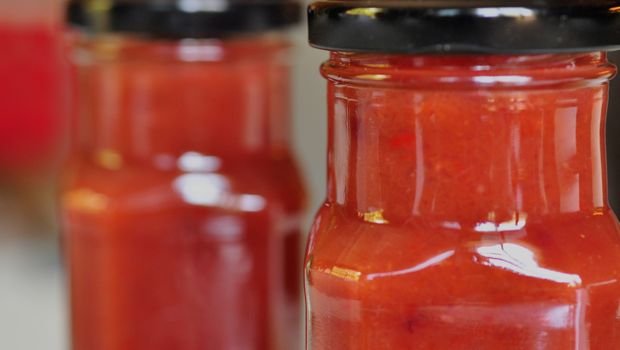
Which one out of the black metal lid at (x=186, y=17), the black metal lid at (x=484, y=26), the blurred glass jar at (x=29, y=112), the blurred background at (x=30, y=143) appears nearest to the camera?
the black metal lid at (x=484, y=26)

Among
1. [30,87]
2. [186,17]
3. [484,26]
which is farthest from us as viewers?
[30,87]

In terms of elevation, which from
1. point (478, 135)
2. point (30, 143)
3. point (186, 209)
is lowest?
point (30, 143)

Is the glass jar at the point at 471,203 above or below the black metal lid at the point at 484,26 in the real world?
below

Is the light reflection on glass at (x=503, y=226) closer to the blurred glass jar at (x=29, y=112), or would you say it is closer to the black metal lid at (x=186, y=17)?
the black metal lid at (x=186, y=17)

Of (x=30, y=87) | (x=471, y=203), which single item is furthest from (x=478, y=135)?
(x=30, y=87)

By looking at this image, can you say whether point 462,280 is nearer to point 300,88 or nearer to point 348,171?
point 348,171

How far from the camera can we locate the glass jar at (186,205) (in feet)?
2.34

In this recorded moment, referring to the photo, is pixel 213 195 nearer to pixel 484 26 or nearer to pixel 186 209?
pixel 186 209

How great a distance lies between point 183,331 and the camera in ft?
2.35

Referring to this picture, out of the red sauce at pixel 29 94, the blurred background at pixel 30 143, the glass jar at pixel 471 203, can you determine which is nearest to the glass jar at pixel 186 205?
the glass jar at pixel 471 203

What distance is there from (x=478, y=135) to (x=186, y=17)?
312mm

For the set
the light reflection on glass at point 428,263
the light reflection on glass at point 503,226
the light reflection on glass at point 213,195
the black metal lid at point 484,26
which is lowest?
the light reflection on glass at point 213,195

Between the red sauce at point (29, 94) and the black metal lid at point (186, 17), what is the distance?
94cm

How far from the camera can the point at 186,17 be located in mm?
699
